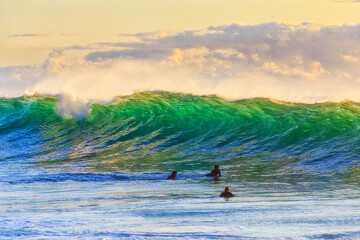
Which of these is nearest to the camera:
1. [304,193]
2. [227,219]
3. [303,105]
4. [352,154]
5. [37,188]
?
[227,219]

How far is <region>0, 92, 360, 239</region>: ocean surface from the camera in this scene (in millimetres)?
8625

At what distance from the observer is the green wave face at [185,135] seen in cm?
1958

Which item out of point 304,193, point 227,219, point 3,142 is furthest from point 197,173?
point 3,142

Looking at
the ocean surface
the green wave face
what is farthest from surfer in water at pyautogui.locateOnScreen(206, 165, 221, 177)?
the green wave face

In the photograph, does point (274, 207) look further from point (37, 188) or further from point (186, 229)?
point (37, 188)

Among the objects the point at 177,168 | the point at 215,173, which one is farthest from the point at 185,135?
the point at 215,173

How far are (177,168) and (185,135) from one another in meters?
6.58

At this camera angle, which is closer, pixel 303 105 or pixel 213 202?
pixel 213 202

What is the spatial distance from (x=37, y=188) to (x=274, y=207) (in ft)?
19.0

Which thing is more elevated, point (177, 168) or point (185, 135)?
point (185, 135)

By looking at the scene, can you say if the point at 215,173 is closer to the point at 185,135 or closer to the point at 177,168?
the point at 177,168

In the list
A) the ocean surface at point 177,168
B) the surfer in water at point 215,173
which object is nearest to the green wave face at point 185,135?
the ocean surface at point 177,168

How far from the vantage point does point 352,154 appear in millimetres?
20000

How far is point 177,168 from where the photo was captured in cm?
1828
